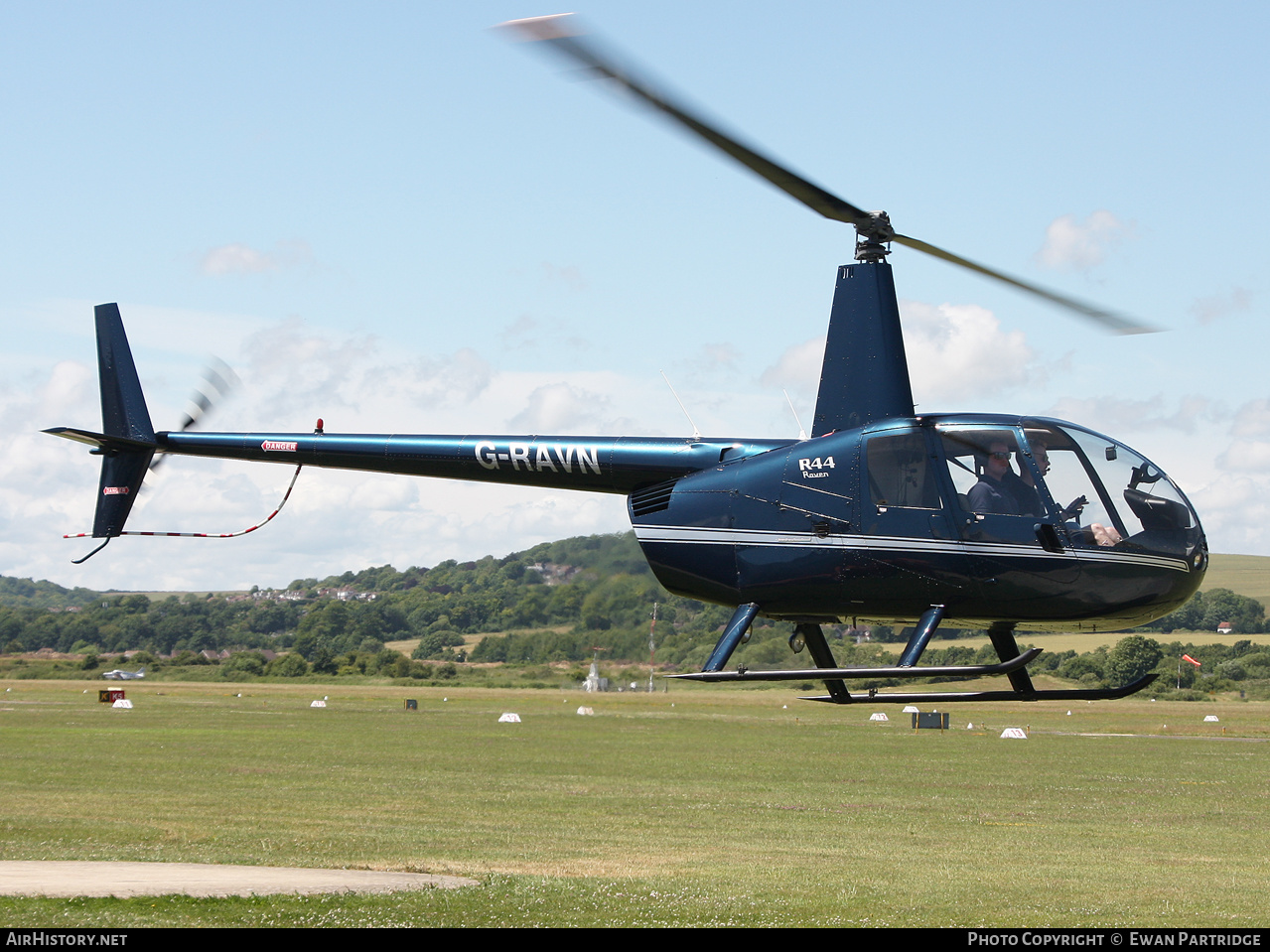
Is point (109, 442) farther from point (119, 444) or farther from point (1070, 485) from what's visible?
point (1070, 485)

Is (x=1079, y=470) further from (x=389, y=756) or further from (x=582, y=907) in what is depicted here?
(x=389, y=756)

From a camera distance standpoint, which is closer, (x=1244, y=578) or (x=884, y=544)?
(x=884, y=544)

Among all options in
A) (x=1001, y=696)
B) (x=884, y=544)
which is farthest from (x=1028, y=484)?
(x=1001, y=696)

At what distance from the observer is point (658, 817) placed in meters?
45.0

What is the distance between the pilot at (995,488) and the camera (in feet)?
33.8

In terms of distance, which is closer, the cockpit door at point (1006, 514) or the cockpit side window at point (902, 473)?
the cockpit door at point (1006, 514)

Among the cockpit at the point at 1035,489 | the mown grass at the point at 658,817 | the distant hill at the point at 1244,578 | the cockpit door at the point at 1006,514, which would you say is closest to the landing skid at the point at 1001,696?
the cockpit door at the point at 1006,514

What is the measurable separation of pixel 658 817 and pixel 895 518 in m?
36.5

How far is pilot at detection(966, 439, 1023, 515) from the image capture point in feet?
33.8

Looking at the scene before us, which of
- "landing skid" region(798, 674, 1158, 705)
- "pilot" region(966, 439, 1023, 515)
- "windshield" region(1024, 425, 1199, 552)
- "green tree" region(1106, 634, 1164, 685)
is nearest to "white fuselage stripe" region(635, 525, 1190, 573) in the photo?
"windshield" region(1024, 425, 1199, 552)

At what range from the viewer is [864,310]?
1106 centimetres

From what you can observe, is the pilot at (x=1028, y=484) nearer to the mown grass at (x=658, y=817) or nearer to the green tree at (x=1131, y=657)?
the mown grass at (x=658, y=817)

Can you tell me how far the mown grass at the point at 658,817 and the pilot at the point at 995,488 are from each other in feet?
54.9

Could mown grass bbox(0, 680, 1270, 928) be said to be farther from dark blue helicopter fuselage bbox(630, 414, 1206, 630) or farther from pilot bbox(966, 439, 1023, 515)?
pilot bbox(966, 439, 1023, 515)
